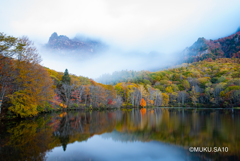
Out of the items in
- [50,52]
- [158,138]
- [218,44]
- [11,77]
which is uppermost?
[218,44]

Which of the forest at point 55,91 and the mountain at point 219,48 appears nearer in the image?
the forest at point 55,91

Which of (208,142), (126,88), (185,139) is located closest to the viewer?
(208,142)

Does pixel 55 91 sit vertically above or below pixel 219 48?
below

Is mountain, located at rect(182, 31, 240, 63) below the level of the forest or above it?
Result: above

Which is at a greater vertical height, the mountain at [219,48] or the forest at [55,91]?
the mountain at [219,48]

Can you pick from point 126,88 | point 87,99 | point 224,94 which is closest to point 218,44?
point 224,94

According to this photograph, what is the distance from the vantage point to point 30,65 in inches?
821

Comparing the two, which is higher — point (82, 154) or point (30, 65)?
point (30, 65)

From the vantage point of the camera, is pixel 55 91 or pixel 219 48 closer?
pixel 55 91

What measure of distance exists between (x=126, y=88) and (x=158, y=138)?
59.9m

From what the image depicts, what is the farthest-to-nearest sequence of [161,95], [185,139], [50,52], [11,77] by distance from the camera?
[50,52] < [161,95] < [11,77] < [185,139]

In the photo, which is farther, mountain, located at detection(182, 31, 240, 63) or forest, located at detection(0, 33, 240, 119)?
mountain, located at detection(182, 31, 240, 63)

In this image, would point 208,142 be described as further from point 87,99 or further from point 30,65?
point 87,99

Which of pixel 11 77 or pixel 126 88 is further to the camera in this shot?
pixel 126 88
